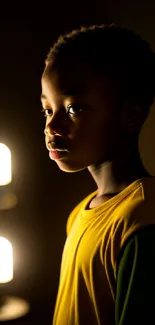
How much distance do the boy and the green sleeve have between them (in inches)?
0.6

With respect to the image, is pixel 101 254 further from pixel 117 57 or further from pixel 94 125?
pixel 117 57

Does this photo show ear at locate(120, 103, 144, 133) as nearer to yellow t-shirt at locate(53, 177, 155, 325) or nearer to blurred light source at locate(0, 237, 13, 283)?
yellow t-shirt at locate(53, 177, 155, 325)

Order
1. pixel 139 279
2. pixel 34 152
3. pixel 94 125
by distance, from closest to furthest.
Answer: pixel 139 279, pixel 94 125, pixel 34 152

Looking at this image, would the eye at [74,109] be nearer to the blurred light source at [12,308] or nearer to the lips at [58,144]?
the lips at [58,144]

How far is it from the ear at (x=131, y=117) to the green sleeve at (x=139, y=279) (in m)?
0.21

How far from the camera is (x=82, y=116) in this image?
77 centimetres

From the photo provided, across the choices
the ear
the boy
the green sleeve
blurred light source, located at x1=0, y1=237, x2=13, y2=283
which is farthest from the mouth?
blurred light source, located at x1=0, y1=237, x2=13, y2=283

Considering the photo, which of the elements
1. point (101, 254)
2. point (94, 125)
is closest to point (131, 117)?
point (94, 125)

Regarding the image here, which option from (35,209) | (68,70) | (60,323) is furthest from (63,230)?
(68,70)

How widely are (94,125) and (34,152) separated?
46cm

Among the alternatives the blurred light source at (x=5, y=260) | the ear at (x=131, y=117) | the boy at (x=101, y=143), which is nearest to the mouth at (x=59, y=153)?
the boy at (x=101, y=143)

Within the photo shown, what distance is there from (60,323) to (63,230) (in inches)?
17.0

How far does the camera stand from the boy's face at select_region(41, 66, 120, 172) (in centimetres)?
76

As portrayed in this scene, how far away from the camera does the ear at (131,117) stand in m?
0.77
